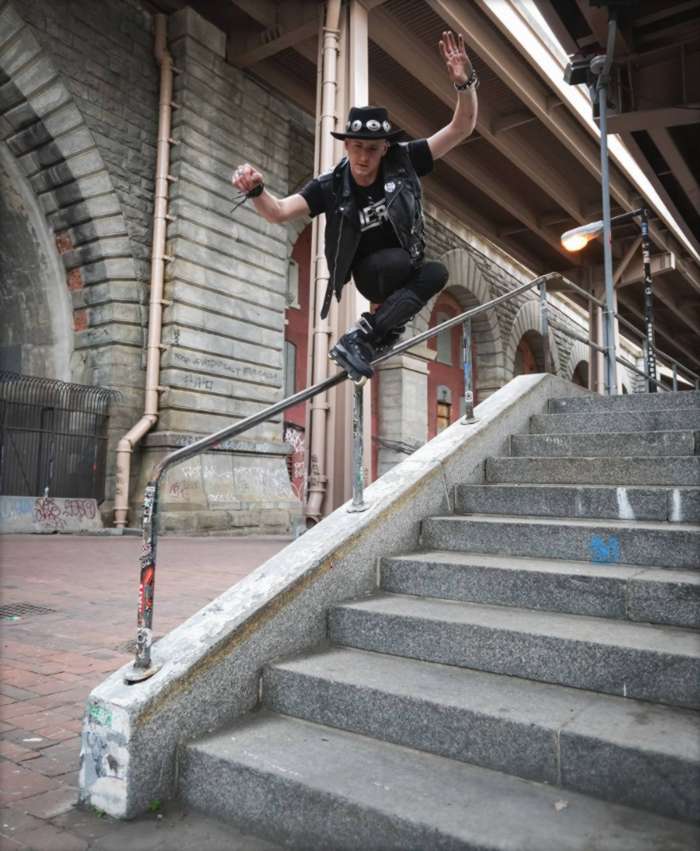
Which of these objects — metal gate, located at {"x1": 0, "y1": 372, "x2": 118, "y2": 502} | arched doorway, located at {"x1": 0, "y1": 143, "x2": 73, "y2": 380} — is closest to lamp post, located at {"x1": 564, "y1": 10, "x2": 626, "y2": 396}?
metal gate, located at {"x1": 0, "y1": 372, "x2": 118, "y2": 502}

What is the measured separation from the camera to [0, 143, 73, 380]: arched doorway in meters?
10.5

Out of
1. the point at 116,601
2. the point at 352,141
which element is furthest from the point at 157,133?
the point at 352,141

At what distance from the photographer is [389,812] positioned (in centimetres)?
179

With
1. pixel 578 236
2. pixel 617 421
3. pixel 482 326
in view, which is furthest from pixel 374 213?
pixel 482 326

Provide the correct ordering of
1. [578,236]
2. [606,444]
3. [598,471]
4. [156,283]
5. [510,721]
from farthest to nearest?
[156,283] < [578,236] < [606,444] < [598,471] < [510,721]

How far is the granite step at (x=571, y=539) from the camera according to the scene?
2805mm

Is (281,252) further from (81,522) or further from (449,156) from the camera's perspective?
(81,522)

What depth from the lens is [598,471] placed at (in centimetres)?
381

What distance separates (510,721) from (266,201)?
220 cm

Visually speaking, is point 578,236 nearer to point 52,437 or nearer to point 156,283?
point 156,283

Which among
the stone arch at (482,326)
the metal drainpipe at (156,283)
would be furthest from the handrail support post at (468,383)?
the stone arch at (482,326)

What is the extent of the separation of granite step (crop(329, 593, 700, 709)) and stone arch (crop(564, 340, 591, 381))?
22.2 metres

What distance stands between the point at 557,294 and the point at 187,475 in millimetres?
17561

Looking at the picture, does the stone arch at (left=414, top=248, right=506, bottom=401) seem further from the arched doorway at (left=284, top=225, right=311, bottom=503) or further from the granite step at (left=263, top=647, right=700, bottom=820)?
the granite step at (left=263, top=647, right=700, bottom=820)
